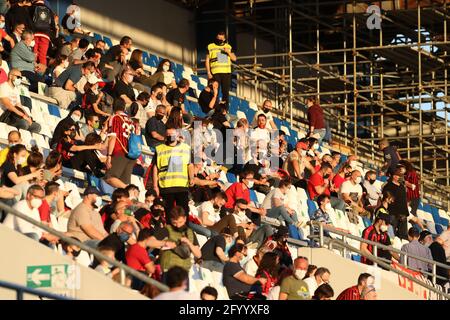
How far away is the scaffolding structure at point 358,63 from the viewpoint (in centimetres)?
3216

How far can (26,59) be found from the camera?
2023 centimetres

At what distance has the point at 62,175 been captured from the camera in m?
18.0

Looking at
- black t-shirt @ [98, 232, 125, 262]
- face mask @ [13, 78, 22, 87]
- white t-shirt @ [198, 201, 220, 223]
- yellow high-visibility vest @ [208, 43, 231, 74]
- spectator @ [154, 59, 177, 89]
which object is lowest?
black t-shirt @ [98, 232, 125, 262]

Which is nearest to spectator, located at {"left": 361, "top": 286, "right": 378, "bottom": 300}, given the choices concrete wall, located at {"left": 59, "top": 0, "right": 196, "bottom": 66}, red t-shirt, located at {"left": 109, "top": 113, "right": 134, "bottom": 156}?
red t-shirt, located at {"left": 109, "top": 113, "right": 134, "bottom": 156}

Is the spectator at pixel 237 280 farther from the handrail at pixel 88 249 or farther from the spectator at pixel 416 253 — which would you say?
the spectator at pixel 416 253

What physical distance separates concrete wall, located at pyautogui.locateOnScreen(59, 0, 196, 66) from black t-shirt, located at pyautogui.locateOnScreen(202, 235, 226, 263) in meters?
11.0

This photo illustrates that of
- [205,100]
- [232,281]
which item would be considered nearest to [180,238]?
[232,281]

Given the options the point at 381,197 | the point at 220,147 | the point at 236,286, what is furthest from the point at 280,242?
the point at 381,197

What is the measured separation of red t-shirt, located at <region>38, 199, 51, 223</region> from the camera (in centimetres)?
1570

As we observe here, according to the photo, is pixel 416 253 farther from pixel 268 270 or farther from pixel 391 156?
pixel 391 156

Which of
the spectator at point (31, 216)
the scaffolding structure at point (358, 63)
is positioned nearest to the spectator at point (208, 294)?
the spectator at point (31, 216)

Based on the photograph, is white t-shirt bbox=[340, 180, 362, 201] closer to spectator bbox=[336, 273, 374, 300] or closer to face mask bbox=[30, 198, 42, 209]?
spectator bbox=[336, 273, 374, 300]

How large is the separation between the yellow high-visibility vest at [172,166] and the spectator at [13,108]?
1447mm
